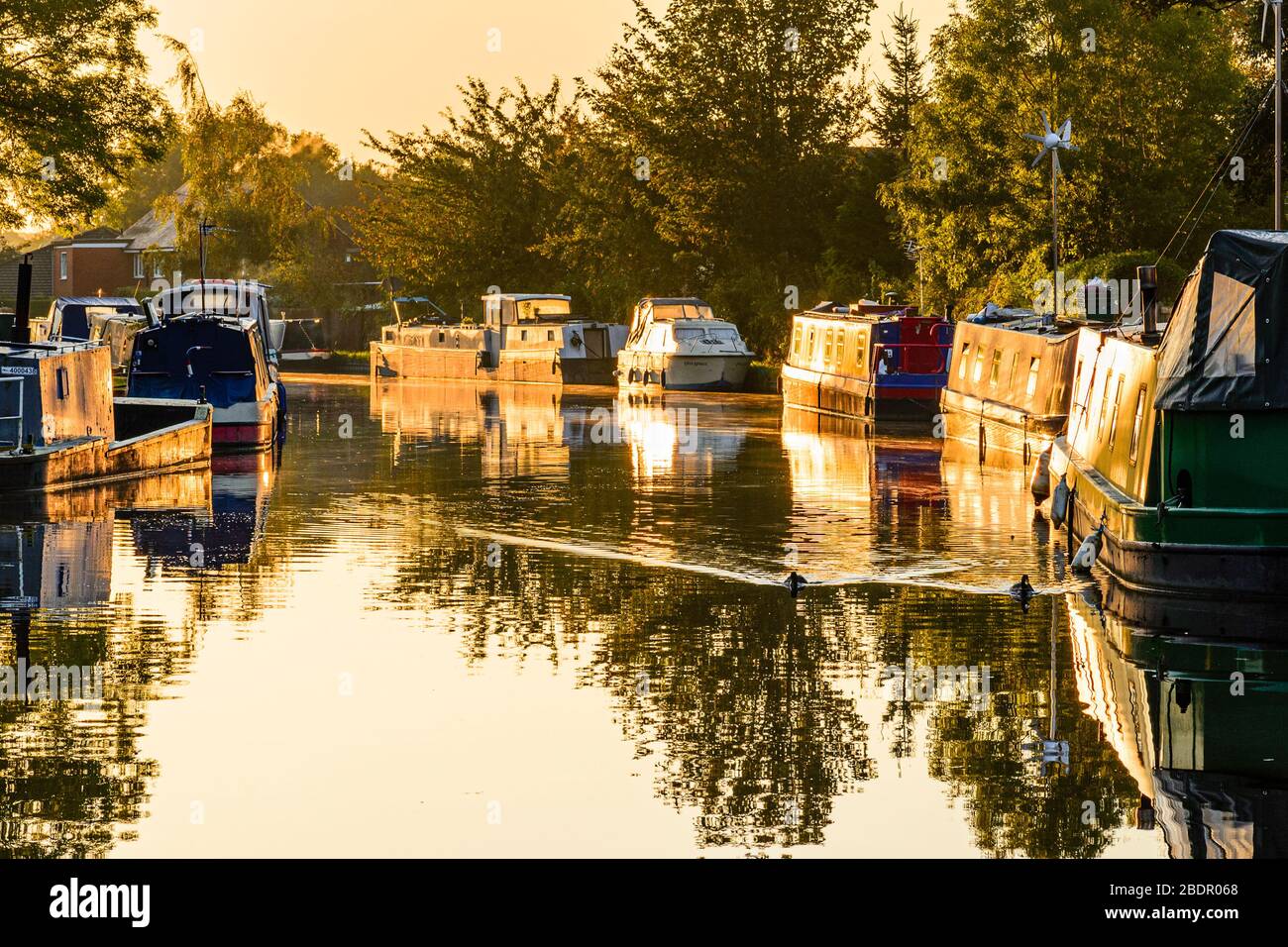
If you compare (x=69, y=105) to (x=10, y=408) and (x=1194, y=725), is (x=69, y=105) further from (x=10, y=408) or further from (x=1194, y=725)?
(x=1194, y=725)

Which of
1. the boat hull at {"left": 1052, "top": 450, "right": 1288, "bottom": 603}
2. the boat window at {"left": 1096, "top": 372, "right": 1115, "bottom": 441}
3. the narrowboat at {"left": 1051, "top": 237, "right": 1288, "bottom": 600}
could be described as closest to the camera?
the boat hull at {"left": 1052, "top": 450, "right": 1288, "bottom": 603}

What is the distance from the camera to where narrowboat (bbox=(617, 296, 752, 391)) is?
194 ft

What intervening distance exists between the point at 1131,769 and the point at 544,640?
574 cm

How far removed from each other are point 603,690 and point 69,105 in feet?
132

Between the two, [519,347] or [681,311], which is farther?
[519,347]

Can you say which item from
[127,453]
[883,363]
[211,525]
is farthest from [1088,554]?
[883,363]

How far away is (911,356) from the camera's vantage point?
45.4 meters

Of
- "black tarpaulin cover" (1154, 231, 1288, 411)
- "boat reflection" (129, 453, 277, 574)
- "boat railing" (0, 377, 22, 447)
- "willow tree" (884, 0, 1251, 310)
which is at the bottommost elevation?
"boat reflection" (129, 453, 277, 574)

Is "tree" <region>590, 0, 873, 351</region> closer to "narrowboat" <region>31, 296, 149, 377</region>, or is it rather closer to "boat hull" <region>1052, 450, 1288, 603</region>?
"narrowboat" <region>31, 296, 149, 377</region>

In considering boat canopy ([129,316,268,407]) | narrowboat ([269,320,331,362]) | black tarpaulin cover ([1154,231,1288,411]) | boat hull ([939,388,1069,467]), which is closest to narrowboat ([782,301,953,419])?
boat hull ([939,388,1069,467])

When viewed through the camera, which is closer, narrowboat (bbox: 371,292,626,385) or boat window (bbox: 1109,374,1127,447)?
boat window (bbox: 1109,374,1127,447)

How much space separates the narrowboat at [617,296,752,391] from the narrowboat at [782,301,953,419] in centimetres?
974

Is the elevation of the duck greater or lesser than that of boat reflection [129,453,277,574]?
greater
